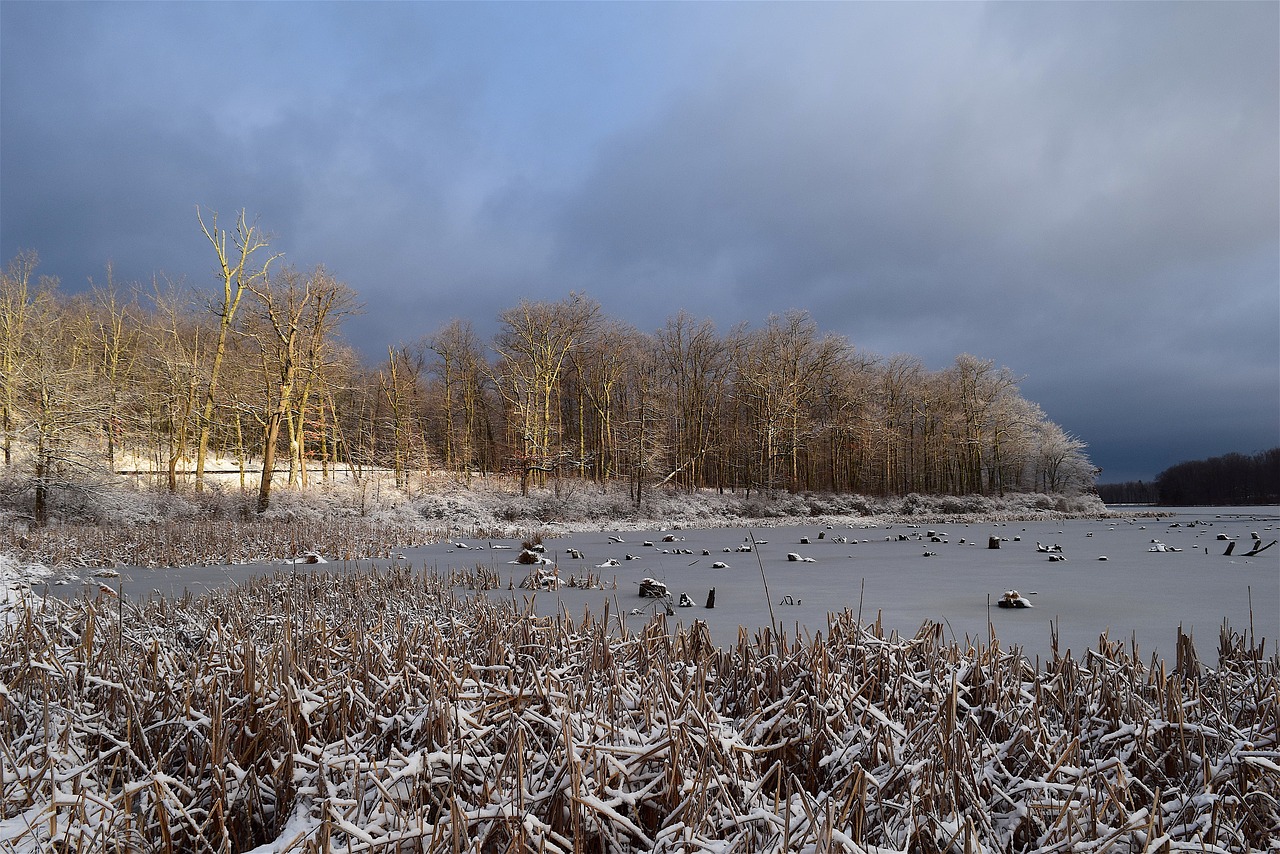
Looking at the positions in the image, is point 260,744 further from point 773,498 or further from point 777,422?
point 777,422

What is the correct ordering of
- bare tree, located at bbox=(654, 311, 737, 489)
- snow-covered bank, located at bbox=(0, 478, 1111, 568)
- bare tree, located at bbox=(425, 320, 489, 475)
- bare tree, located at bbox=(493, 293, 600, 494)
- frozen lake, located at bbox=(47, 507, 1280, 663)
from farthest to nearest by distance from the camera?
1. bare tree, located at bbox=(425, 320, 489, 475)
2. bare tree, located at bbox=(654, 311, 737, 489)
3. bare tree, located at bbox=(493, 293, 600, 494)
4. snow-covered bank, located at bbox=(0, 478, 1111, 568)
5. frozen lake, located at bbox=(47, 507, 1280, 663)

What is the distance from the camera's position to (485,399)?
152 feet

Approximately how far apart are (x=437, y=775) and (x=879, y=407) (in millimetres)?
41706

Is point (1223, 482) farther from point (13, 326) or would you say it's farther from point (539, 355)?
point (13, 326)

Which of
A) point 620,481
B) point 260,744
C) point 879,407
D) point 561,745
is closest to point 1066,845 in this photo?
point 561,745

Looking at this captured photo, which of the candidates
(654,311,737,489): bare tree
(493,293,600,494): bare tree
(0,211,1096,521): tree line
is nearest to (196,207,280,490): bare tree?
(0,211,1096,521): tree line

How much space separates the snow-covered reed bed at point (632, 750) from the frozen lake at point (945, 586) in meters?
0.66

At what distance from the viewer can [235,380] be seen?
28609 mm

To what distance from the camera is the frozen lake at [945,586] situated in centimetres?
530

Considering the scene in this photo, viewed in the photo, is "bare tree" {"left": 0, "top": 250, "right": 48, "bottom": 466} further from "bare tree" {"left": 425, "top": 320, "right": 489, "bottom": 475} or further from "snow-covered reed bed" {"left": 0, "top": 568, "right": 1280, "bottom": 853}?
"snow-covered reed bed" {"left": 0, "top": 568, "right": 1280, "bottom": 853}

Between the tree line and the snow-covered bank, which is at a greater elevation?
the tree line

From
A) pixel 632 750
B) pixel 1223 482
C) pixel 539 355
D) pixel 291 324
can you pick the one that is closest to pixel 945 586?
pixel 632 750

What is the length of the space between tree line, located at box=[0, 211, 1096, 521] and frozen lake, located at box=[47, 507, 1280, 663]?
47.8ft

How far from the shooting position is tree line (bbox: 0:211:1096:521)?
A: 2355 cm
